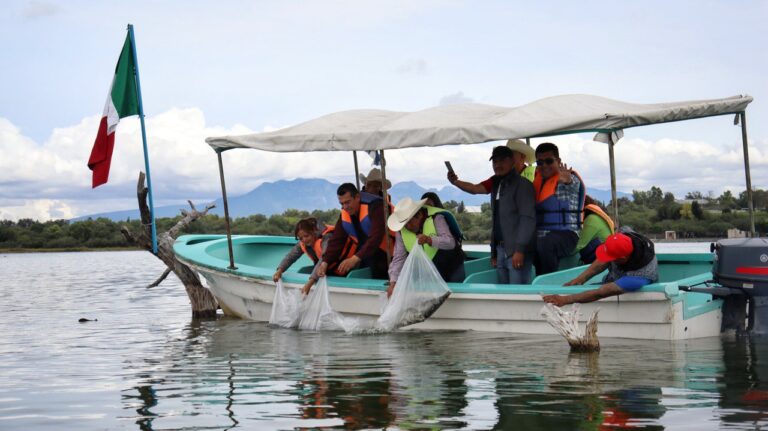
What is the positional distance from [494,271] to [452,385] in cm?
366

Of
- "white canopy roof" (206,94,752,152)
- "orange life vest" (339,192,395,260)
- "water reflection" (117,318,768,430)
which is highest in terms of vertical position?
"white canopy roof" (206,94,752,152)

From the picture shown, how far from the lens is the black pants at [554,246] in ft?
34.4

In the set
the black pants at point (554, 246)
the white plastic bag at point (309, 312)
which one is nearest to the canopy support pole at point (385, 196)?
the white plastic bag at point (309, 312)

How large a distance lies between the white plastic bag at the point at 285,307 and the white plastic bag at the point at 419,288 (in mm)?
1876

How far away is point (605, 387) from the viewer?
7289 mm

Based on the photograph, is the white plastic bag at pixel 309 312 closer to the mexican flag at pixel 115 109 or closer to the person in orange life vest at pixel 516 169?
the person in orange life vest at pixel 516 169

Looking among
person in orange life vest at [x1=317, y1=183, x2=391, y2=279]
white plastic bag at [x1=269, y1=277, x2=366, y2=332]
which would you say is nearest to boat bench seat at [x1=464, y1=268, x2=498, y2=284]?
person in orange life vest at [x1=317, y1=183, x2=391, y2=279]

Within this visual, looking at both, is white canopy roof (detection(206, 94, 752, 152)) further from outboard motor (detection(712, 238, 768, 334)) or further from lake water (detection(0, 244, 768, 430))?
lake water (detection(0, 244, 768, 430))

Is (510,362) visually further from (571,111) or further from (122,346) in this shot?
(122,346)

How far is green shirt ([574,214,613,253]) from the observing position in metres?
10.7

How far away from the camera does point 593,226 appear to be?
35.3ft

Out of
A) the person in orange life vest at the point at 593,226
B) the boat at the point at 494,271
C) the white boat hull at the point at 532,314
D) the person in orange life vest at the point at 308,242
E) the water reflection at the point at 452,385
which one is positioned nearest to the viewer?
the water reflection at the point at 452,385

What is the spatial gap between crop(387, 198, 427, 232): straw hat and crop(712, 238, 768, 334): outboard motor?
10.3 feet

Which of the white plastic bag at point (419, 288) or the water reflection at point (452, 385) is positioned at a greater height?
the white plastic bag at point (419, 288)
